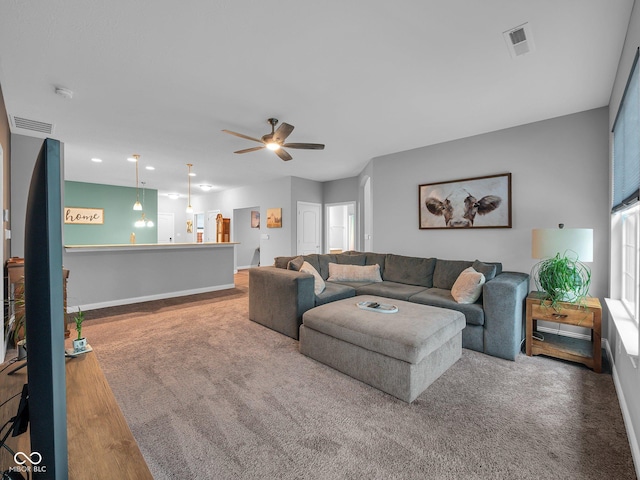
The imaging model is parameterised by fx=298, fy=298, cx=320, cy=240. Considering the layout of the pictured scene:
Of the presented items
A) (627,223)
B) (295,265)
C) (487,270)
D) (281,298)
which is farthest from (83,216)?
(627,223)

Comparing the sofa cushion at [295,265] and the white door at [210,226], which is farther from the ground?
the white door at [210,226]

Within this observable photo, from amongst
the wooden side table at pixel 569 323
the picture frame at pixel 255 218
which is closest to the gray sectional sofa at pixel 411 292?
the wooden side table at pixel 569 323

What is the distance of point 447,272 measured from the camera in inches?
151

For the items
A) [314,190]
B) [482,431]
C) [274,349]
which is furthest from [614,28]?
[314,190]

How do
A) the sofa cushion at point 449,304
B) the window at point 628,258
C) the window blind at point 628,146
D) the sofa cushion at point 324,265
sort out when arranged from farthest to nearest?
the sofa cushion at point 324,265 < the sofa cushion at point 449,304 < the window at point 628,258 < the window blind at point 628,146

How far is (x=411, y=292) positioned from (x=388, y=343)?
1525 millimetres

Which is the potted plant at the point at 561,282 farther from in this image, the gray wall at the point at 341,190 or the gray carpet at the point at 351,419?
the gray wall at the point at 341,190

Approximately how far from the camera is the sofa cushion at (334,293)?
11.6 feet

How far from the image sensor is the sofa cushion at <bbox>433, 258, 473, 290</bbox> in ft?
12.4

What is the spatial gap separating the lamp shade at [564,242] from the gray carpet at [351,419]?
1.01m

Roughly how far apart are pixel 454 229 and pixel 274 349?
299cm

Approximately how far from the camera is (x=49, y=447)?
1.99 feet

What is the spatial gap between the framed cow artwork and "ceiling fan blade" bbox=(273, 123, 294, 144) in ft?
7.74

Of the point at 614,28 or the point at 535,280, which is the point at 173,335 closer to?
the point at 535,280
